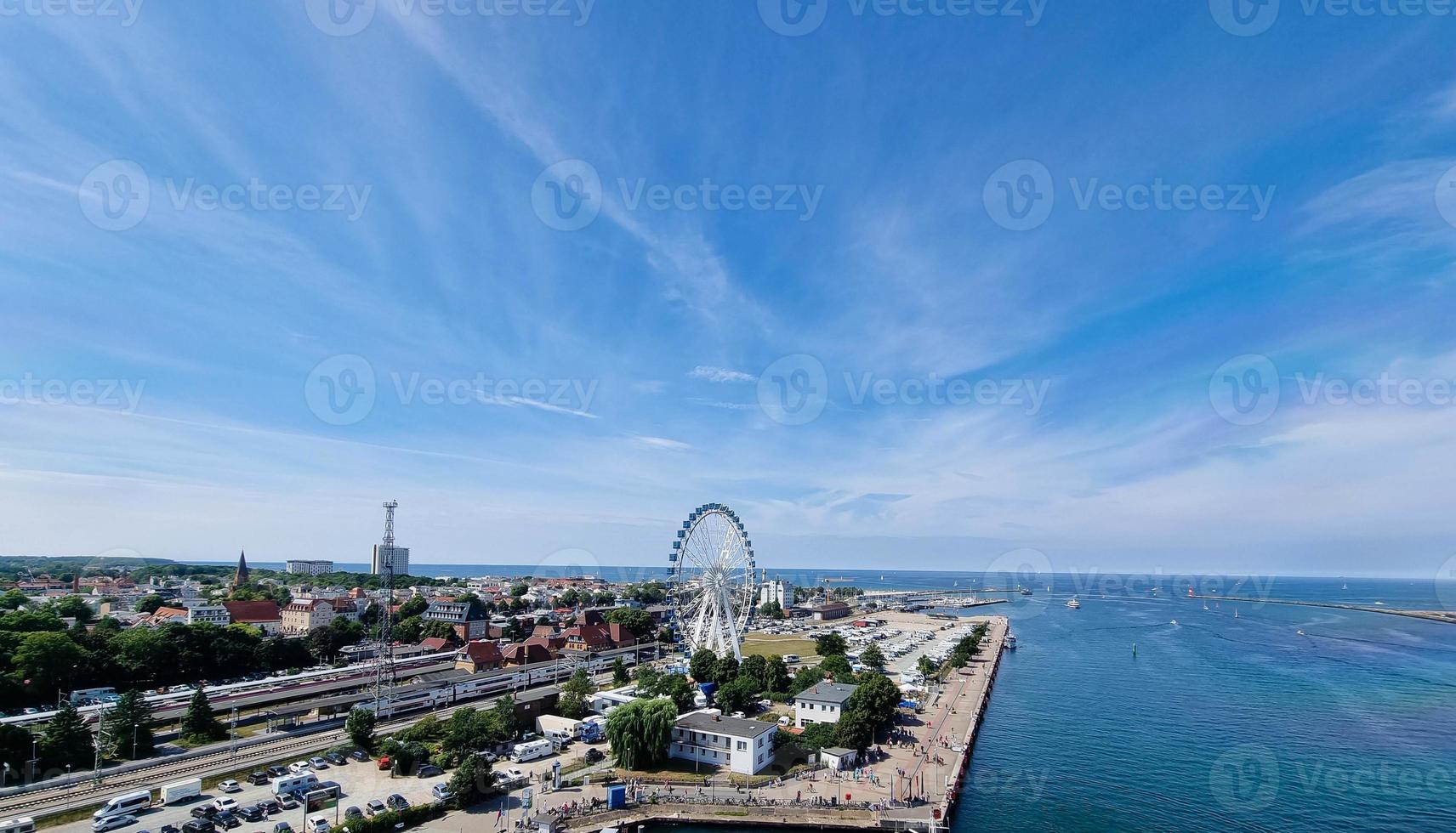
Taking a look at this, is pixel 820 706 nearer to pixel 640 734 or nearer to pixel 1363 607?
pixel 640 734

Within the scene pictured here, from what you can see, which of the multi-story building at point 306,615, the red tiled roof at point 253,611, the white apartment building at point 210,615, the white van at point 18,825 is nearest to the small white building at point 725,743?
the white van at point 18,825

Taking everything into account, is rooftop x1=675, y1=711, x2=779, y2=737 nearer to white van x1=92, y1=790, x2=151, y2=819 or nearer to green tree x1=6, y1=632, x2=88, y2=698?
white van x1=92, y1=790, x2=151, y2=819

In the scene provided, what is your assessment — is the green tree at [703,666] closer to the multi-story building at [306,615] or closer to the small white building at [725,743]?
the small white building at [725,743]

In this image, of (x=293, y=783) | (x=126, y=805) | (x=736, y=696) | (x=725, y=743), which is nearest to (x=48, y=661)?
(x=126, y=805)

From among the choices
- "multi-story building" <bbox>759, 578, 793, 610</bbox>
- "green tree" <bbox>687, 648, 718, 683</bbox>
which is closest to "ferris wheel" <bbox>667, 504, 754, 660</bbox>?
"green tree" <bbox>687, 648, 718, 683</bbox>

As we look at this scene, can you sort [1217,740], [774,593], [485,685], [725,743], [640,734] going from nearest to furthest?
[640,734]
[725,743]
[1217,740]
[485,685]
[774,593]
